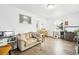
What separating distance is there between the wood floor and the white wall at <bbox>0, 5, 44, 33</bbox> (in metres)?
0.54

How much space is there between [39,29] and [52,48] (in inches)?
24.0

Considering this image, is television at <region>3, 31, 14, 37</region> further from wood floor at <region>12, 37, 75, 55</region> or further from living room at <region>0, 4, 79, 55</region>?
wood floor at <region>12, 37, 75, 55</region>

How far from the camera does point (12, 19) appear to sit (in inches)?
81.2

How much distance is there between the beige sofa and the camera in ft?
7.22

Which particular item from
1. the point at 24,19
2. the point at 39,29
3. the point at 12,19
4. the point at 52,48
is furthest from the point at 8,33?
the point at 52,48

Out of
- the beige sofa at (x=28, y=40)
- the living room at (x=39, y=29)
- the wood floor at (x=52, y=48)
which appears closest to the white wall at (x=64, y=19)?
the living room at (x=39, y=29)

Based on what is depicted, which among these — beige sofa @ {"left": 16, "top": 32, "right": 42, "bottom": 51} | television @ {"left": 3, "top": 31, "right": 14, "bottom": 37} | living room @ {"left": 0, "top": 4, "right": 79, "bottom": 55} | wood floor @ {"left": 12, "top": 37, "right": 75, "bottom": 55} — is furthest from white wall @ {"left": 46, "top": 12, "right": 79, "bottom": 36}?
television @ {"left": 3, "top": 31, "right": 14, "bottom": 37}

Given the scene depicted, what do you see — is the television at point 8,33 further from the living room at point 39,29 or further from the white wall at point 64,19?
the white wall at point 64,19

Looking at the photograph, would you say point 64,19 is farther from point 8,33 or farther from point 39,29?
point 8,33

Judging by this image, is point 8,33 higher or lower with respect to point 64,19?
lower

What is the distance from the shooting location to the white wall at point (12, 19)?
198 cm

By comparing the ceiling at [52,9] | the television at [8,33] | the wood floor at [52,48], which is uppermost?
the ceiling at [52,9]

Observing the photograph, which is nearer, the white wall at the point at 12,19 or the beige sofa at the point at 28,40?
the white wall at the point at 12,19
